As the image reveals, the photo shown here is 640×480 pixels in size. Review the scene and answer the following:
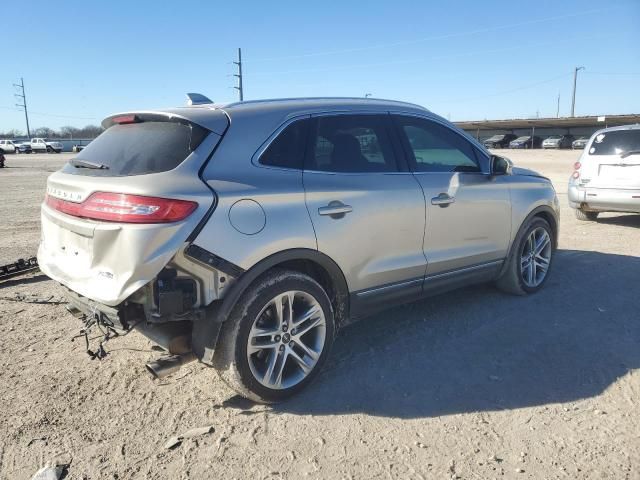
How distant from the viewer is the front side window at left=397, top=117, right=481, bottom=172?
3.99 metres

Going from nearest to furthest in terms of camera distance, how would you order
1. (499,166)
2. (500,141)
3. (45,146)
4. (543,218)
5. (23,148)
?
(499,166) < (543,218) < (23,148) < (45,146) < (500,141)

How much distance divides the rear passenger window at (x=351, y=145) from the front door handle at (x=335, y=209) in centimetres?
26

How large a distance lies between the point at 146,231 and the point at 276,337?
103 centimetres

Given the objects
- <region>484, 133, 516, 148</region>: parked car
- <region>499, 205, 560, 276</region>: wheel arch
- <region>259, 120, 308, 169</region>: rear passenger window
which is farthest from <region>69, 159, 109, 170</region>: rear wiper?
<region>484, 133, 516, 148</region>: parked car

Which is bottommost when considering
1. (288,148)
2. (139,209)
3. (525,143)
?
(525,143)

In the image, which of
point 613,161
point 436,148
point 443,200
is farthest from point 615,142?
point 443,200

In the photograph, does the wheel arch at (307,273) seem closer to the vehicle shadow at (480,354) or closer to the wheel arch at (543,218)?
the vehicle shadow at (480,354)

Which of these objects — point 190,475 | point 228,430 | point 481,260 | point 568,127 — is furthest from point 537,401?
point 568,127

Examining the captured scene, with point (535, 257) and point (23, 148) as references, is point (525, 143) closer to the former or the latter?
point (23, 148)

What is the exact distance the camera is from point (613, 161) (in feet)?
27.3

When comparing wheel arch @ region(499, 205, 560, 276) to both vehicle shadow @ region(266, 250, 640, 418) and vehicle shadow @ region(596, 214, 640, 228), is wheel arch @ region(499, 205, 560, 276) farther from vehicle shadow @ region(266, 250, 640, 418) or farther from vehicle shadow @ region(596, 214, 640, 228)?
vehicle shadow @ region(596, 214, 640, 228)

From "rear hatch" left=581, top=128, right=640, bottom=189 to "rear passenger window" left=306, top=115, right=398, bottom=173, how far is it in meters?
6.11

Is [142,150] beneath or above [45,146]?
above

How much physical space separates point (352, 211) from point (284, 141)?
633mm
